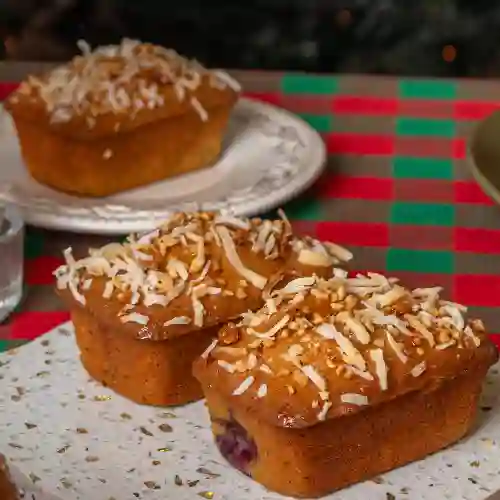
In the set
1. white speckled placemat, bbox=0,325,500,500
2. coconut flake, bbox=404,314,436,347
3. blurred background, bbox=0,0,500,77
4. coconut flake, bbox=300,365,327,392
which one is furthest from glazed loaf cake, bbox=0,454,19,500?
blurred background, bbox=0,0,500,77

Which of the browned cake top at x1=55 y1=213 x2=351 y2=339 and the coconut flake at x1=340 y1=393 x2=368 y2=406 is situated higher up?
the coconut flake at x1=340 y1=393 x2=368 y2=406

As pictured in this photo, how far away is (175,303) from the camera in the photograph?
1.09m

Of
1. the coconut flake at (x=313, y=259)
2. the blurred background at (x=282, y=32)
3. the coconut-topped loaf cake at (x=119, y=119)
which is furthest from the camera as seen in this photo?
the blurred background at (x=282, y=32)

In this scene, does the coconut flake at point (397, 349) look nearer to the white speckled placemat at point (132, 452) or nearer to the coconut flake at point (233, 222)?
the white speckled placemat at point (132, 452)

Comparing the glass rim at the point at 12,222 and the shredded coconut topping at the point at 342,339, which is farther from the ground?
the shredded coconut topping at the point at 342,339

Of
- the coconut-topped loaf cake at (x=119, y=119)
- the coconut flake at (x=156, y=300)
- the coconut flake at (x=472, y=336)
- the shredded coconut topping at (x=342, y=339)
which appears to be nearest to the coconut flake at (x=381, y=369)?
the shredded coconut topping at (x=342, y=339)

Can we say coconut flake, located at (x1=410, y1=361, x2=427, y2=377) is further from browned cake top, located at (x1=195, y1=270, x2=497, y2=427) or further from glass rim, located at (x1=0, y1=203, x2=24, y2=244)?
glass rim, located at (x1=0, y1=203, x2=24, y2=244)

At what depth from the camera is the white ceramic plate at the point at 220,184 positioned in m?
1.48

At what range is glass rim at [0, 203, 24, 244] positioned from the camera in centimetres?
132

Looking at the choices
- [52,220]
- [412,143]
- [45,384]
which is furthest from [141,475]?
[412,143]

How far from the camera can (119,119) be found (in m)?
1.60

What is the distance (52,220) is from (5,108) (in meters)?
0.29

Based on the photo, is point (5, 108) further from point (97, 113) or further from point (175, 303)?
point (175, 303)

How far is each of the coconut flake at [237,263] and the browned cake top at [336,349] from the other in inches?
1.8
